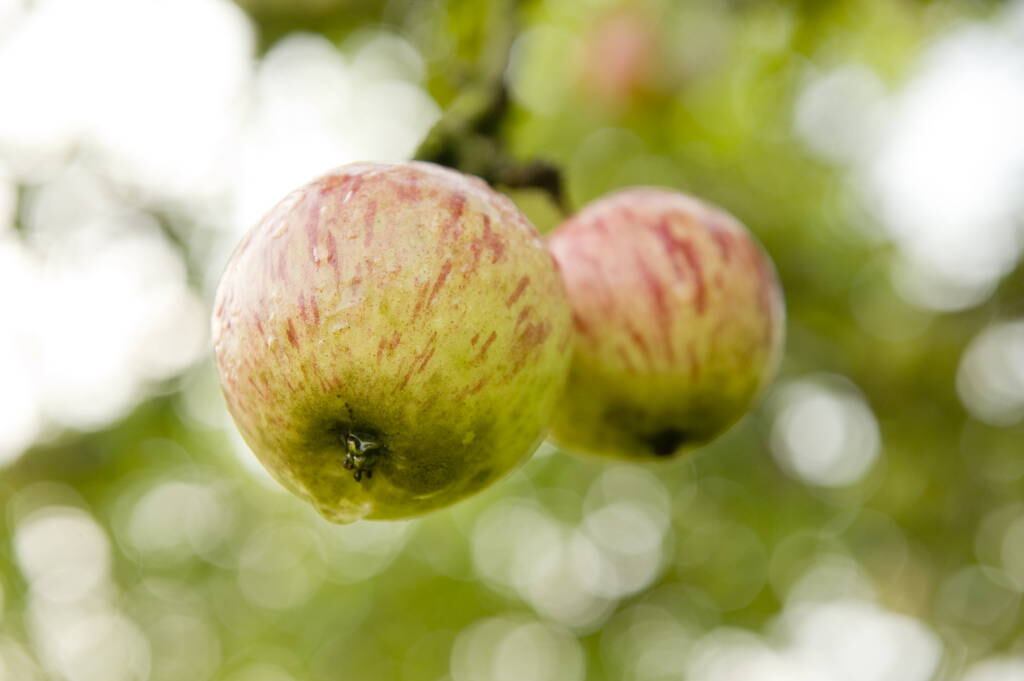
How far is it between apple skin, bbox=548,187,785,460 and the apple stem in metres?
0.56

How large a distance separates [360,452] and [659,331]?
0.68 meters

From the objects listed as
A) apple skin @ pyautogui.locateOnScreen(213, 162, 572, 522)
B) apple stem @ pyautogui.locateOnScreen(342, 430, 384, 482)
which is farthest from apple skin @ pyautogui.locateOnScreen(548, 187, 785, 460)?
apple stem @ pyautogui.locateOnScreen(342, 430, 384, 482)

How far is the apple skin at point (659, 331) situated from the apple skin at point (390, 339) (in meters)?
0.35

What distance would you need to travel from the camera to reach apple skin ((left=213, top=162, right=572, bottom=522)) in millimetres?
1268

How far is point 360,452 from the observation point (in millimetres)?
1312

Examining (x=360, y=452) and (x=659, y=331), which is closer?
(x=360, y=452)

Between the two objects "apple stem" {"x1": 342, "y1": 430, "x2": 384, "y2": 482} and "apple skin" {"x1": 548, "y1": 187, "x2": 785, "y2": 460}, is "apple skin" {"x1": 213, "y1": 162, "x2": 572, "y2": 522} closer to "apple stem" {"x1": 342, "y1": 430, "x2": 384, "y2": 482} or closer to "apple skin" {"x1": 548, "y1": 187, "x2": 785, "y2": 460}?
"apple stem" {"x1": 342, "y1": 430, "x2": 384, "y2": 482}

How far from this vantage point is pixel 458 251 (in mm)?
1322

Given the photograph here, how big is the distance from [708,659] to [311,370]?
21.2ft

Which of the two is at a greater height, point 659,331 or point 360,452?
point 360,452

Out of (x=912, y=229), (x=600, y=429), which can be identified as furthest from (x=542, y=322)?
(x=912, y=229)

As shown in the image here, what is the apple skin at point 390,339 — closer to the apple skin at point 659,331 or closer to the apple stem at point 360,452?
the apple stem at point 360,452

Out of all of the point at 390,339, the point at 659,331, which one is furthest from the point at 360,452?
the point at 659,331

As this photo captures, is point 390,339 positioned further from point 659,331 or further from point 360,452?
point 659,331
